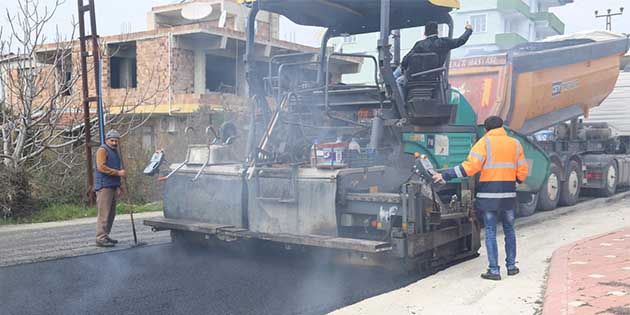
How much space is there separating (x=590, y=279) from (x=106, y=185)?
17.9 feet

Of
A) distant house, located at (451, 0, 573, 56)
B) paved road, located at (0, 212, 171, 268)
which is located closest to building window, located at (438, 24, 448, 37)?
paved road, located at (0, 212, 171, 268)

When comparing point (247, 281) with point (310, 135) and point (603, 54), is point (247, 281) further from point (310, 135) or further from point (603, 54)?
point (603, 54)

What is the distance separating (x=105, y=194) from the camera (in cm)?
762

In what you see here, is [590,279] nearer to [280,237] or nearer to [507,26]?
[280,237]

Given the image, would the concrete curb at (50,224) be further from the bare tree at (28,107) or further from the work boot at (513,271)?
the work boot at (513,271)

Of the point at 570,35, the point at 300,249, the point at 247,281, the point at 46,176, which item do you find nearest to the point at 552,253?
the point at 300,249

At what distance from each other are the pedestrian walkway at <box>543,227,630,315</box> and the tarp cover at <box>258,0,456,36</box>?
112 inches

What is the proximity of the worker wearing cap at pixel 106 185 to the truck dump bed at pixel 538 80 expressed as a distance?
4.94 meters

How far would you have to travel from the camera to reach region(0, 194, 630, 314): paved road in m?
5.02

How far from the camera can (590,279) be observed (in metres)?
5.19

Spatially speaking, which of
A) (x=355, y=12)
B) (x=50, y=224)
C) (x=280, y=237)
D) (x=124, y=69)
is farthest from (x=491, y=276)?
(x=124, y=69)

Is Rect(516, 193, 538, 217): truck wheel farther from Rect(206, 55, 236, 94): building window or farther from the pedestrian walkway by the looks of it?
Rect(206, 55, 236, 94): building window

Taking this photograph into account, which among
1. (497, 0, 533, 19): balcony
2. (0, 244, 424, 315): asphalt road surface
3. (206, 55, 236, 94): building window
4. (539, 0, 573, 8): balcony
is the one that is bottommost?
(0, 244, 424, 315): asphalt road surface

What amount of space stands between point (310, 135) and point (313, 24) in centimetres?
155
